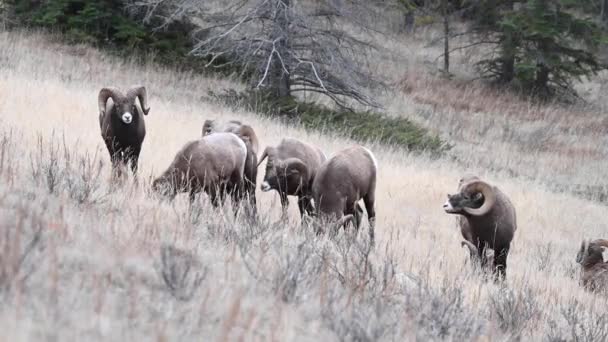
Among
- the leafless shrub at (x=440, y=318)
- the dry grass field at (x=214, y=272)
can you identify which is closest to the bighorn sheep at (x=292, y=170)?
the dry grass field at (x=214, y=272)

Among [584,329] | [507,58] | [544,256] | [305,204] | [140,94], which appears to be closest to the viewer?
[584,329]

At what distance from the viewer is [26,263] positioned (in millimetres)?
4008

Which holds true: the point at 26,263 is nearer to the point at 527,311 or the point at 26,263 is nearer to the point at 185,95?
the point at 527,311

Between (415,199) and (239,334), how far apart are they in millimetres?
11255

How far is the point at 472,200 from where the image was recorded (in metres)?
9.29

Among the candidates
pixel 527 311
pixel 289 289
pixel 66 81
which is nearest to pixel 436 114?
pixel 66 81

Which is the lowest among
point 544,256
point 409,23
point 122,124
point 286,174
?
point 544,256

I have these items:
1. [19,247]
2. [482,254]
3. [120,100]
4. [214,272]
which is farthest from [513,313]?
[120,100]

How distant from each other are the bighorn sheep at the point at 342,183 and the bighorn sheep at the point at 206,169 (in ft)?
3.38

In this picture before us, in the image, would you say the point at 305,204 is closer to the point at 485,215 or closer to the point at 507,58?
the point at 485,215

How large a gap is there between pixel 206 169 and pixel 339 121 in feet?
42.0

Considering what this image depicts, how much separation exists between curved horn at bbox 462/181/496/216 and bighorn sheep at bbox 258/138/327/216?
6.48ft

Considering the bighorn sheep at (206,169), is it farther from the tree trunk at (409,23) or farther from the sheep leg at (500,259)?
the tree trunk at (409,23)

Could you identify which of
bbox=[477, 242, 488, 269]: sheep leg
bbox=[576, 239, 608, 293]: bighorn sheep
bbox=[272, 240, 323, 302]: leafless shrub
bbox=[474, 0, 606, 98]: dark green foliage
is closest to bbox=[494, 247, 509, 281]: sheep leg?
bbox=[477, 242, 488, 269]: sheep leg
